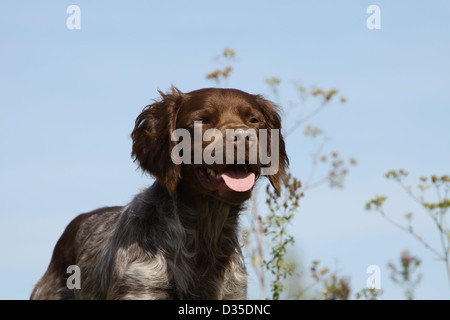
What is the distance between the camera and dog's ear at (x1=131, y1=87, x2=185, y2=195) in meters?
6.41

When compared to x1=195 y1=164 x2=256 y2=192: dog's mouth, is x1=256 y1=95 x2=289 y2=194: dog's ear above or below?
above

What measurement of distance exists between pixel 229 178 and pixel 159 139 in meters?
0.84

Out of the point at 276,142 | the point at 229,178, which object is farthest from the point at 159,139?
the point at 276,142

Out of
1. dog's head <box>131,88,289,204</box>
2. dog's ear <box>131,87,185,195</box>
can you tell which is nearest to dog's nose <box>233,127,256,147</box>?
dog's head <box>131,88,289,204</box>

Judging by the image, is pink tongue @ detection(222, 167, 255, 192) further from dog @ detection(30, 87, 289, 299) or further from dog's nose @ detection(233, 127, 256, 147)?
dog's nose @ detection(233, 127, 256, 147)

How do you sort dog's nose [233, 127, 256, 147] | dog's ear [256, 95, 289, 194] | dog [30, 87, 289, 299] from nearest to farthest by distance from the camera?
1. dog's nose [233, 127, 256, 147]
2. dog [30, 87, 289, 299]
3. dog's ear [256, 95, 289, 194]

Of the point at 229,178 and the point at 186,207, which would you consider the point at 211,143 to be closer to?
the point at 229,178

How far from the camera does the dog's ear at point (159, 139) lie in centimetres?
641

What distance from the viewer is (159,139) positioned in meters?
6.65

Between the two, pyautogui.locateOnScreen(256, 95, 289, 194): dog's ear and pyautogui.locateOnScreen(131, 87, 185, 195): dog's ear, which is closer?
pyautogui.locateOnScreen(131, 87, 185, 195): dog's ear

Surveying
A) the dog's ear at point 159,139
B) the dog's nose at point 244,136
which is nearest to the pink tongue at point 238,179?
the dog's nose at point 244,136

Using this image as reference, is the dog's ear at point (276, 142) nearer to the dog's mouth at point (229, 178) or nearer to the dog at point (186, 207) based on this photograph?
the dog at point (186, 207)

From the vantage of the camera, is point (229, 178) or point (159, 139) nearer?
point (229, 178)
